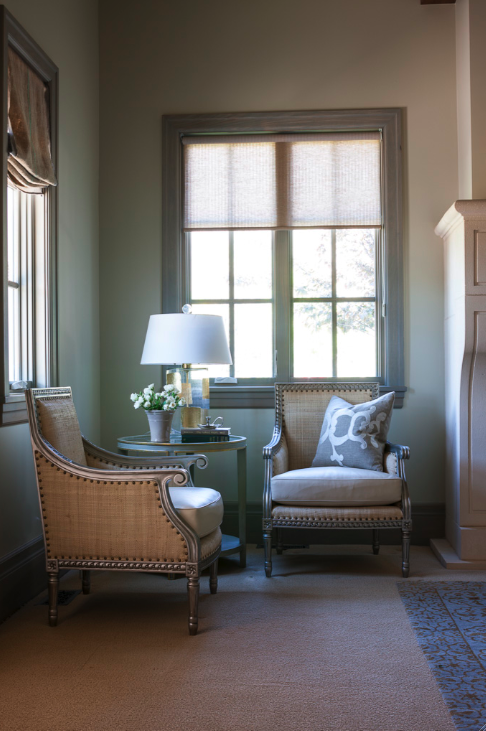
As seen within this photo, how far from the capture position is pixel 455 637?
258cm

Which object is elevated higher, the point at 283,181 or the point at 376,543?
the point at 283,181

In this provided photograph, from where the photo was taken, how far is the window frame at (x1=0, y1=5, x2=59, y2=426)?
295 cm

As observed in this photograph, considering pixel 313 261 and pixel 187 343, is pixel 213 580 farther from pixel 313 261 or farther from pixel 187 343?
pixel 313 261

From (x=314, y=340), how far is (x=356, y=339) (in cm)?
27

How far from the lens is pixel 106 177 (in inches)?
171

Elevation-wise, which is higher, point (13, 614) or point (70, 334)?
point (70, 334)

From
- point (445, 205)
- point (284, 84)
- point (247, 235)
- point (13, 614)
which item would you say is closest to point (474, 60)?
point (445, 205)

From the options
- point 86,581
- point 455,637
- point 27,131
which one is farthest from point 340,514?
point 27,131

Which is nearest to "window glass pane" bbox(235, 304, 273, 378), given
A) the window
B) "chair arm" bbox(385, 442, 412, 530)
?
the window

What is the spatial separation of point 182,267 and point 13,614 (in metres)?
2.31

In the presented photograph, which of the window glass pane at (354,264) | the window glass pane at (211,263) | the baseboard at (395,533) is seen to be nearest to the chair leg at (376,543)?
the baseboard at (395,533)

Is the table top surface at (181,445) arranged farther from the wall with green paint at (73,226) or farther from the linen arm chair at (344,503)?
the wall with green paint at (73,226)

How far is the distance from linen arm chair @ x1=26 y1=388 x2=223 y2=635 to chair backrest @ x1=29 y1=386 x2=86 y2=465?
10 millimetres

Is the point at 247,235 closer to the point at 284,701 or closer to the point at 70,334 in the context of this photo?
the point at 70,334
